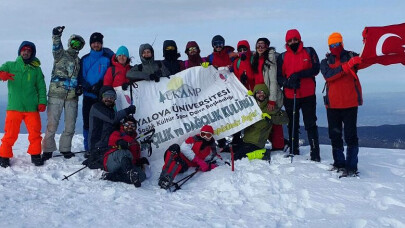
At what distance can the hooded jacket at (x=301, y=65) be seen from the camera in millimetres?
7004

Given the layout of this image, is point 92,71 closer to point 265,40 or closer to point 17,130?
point 17,130

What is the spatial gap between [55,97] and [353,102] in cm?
586

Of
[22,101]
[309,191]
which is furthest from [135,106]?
[309,191]

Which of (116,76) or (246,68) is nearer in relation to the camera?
(116,76)

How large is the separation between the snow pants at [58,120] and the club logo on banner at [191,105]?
3.47 feet

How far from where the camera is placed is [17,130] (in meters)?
7.01

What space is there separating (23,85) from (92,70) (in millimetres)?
1375

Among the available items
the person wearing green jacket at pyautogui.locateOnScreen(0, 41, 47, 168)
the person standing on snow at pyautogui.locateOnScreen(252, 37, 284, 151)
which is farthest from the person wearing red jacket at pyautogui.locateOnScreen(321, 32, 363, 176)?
the person wearing green jacket at pyautogui.locateOnScreen(0, 41, 47, 168)

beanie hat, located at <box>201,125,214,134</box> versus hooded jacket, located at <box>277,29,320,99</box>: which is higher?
hooded jacket, located at <box>277,29,320,99</box>

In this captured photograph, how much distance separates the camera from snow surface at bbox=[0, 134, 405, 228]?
15.4 feet

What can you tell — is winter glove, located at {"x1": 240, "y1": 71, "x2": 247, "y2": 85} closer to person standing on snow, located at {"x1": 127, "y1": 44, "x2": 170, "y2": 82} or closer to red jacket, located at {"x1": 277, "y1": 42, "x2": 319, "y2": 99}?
red jacket, located at {"x1": 277, "y1": 42, "x2": 319, "y2": 99}

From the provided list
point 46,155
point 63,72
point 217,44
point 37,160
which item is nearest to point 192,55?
point 217,44

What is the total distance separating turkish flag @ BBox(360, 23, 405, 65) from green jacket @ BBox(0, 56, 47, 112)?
629 centimetres

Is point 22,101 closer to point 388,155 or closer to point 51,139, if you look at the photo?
point 51,139
